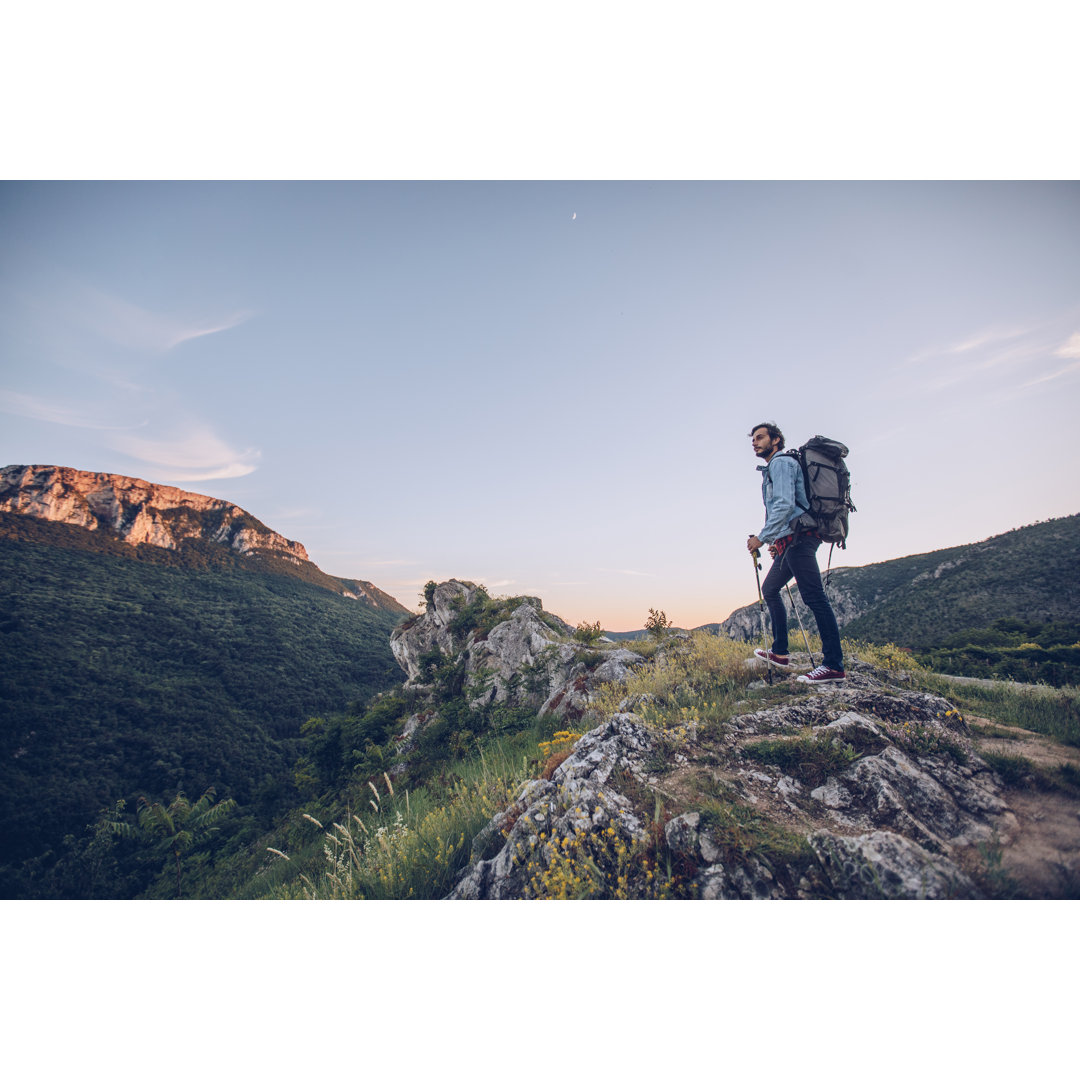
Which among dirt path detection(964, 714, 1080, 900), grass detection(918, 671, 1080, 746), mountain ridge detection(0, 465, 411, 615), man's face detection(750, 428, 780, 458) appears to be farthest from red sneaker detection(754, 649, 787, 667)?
mountain ridge detection(0, 465, 411, 615)

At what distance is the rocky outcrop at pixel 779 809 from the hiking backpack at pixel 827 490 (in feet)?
5.77

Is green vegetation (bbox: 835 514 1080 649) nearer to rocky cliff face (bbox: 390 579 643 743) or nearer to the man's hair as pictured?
rocky cliff face (bbox: 390 579 643 743)

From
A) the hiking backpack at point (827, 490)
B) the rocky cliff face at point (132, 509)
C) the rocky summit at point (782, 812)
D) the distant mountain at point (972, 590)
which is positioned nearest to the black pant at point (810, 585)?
the hiking backpack at point (827, 490)

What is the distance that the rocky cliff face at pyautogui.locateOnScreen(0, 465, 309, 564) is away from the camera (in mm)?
63594

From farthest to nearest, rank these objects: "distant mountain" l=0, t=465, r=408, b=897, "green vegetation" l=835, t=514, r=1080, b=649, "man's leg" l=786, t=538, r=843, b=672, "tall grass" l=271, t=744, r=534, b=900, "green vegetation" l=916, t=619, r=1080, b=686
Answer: "distant mountain" l=0, t=465, r=408, b=897 < "green vegetation" l=835, t=514, r=1080, b=649 < "green vegetation" l=916, t=619, r=1080, b=686 < "man's leg" l=786, t=538, r=843, b=672 < "tall grass" l=271, t=744, r=534, b=900

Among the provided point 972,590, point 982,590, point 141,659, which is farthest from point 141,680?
point 982,590

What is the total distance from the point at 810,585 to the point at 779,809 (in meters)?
2.38

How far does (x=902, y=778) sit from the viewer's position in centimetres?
278

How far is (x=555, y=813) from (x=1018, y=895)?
2.70 meters

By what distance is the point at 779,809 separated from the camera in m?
2.79

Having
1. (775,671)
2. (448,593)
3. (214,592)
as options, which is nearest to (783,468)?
(775,671)

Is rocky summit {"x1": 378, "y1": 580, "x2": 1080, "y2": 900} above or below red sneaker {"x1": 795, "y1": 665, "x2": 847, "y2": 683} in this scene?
below

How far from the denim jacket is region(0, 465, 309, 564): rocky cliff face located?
98479mm

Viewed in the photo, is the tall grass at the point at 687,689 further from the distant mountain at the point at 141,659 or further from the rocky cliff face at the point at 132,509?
the rocky cliff face at the point at 132,509
